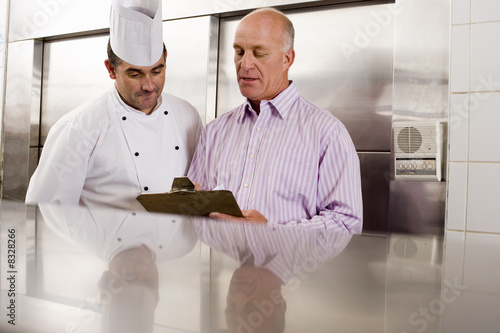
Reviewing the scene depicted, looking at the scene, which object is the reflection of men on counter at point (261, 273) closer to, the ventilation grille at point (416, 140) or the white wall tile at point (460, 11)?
the ventilation grille at point (416, 140)

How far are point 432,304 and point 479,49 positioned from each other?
1781 mm

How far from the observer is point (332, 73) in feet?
6.89

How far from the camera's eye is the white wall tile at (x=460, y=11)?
5.75 ft

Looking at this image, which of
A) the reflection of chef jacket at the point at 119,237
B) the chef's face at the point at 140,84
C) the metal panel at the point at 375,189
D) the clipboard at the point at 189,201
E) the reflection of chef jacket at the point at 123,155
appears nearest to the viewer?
the reflection of chef jacket at the point at 119,237

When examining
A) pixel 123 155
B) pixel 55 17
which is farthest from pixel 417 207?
pixel 55 17

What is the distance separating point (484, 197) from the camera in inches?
67.9

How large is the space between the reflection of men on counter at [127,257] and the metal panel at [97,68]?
1974mm

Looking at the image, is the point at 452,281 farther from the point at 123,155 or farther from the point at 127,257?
the point at 123,155

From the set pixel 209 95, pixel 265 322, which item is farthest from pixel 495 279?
pixel 209 95

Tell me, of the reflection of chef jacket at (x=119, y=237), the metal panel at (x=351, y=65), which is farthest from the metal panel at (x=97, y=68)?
the reflection of chef jacket at (x=119, y=237)

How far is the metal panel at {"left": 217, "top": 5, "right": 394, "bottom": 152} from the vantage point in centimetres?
198

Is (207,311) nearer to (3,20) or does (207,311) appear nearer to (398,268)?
(398,268)

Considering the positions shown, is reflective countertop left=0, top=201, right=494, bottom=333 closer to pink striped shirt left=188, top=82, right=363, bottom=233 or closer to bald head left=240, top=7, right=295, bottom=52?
pink striped shirt left=188, top=82, right=363, bottom=233

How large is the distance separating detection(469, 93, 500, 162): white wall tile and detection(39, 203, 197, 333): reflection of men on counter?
152 cm
